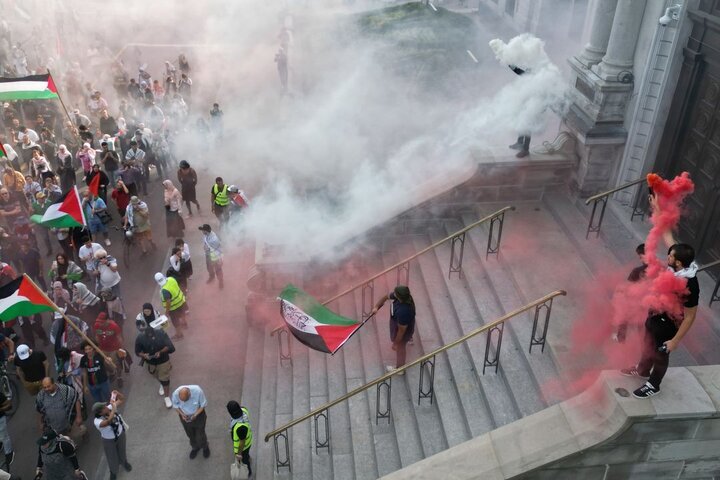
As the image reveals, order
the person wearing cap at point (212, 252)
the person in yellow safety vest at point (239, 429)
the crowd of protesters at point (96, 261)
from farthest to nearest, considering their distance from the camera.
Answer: the person wearing cap at point (212, 252), the crowd of protesters at point (96, 261), the person in yellow safety vest at point (239, 429)

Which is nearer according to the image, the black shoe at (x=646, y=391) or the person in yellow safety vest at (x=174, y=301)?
the black shoe at (x=646, y=391)

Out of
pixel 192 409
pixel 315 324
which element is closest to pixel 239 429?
pixel 192 409

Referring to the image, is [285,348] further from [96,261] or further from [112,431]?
[96,261]

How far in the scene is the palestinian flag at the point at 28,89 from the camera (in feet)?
48.9

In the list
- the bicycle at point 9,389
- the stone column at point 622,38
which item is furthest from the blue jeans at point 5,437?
the stone column at point 622,38

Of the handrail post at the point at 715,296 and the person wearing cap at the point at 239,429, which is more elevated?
the handrail post at the point at 715,296

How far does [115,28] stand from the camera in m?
30.5

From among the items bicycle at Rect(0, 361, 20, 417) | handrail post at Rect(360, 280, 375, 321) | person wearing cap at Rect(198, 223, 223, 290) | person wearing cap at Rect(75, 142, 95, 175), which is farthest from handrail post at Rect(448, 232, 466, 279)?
person wearing cap at Rect(75, 142, 95, 175)

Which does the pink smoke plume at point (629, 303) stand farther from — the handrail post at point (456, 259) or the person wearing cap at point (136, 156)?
the person wearing cap at point (136, 156)

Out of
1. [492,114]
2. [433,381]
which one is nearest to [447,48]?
[492,114]

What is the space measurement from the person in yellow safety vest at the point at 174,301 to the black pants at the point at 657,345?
704cm

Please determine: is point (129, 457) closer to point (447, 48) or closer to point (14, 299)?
point (14, 299)

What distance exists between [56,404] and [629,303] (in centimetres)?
722

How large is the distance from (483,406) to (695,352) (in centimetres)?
258
